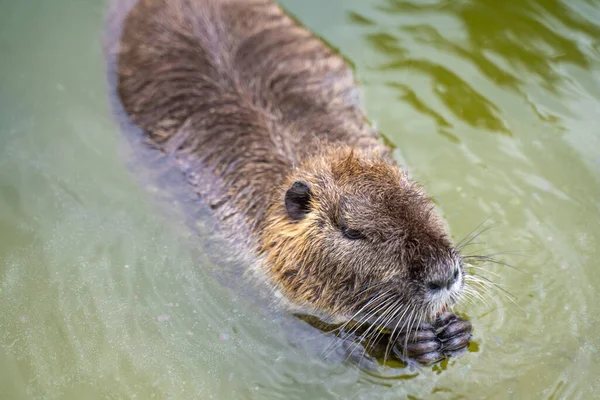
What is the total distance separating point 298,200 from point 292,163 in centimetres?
45

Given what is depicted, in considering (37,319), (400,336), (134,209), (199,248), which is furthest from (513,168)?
(37,319)

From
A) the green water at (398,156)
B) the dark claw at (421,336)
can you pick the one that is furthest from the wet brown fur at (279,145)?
the green water at (398,156)

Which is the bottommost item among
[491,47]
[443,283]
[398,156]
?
[398,156]

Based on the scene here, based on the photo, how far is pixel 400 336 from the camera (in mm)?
3176

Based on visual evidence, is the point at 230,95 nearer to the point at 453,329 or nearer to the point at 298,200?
the point at 298,200

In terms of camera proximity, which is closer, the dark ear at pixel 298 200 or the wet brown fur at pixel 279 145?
the wet brown fur at pixel 279 145

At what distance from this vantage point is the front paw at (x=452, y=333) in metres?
3.15

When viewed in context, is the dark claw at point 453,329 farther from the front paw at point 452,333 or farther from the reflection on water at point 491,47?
the reflection on water at point 491,47

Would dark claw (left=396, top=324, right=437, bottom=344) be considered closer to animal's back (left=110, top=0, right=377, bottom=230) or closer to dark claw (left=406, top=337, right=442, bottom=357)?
dark claw (left=406, top=337, right=442, bottom=357)

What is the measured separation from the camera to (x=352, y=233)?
299 centimetres

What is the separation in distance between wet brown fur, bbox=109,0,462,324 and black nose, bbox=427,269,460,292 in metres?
0.03

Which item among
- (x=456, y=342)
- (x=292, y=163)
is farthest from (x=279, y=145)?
(x=456, y=342)

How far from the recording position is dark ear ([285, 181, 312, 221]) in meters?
3.09

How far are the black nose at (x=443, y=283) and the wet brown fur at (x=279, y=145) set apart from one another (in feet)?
0.11
